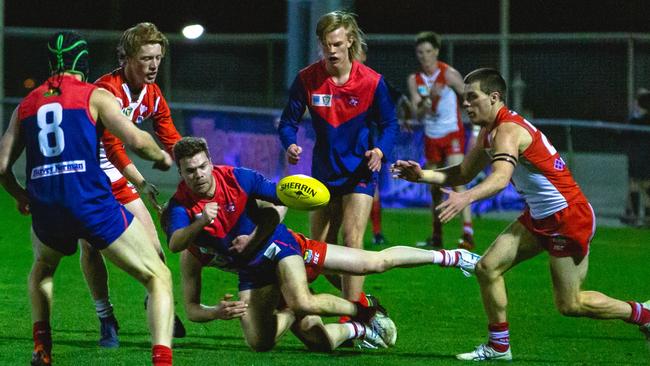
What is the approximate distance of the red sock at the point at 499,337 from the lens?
8.72 m

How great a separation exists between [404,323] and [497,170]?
8.39ft

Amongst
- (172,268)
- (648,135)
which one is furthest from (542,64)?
(172,268)

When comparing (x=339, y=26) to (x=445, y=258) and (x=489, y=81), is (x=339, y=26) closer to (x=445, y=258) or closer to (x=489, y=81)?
(x=489, y=81)

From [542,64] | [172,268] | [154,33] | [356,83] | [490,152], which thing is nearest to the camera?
[490,152]

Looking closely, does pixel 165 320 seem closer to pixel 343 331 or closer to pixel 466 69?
pixel 343 331

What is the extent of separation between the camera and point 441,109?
615 inches

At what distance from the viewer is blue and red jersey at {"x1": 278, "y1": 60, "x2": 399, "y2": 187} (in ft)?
32.4

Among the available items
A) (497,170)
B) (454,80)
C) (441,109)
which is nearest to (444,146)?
(441,109)

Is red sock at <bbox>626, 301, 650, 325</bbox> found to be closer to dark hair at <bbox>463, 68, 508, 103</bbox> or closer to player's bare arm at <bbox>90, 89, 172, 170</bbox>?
dark hair at <bbox>463, 68, 508, 103</bbox>

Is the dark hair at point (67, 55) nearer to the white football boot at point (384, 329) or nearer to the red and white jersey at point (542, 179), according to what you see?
the red and white jersey at point (542, 179)

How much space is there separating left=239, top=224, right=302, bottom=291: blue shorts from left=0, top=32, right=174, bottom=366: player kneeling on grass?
1085 millimetres

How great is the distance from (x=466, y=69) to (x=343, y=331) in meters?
15.1

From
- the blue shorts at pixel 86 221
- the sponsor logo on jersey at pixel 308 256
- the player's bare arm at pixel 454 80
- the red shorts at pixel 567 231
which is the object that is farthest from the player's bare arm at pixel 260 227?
the player's bare arm at pixel 454 80

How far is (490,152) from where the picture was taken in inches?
334
